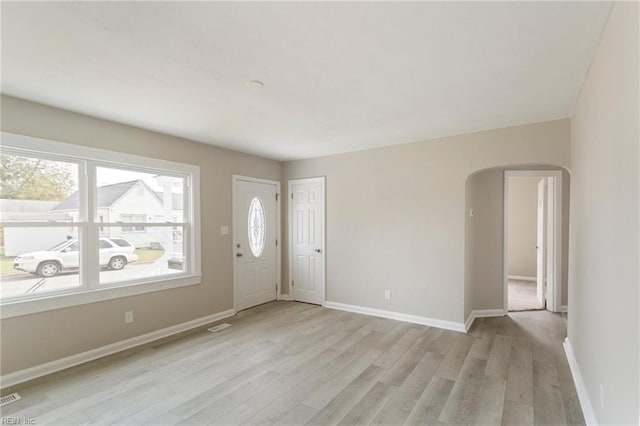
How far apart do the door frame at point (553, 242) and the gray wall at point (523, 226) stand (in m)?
2.64

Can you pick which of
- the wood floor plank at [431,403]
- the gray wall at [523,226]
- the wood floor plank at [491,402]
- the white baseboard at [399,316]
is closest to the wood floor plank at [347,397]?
the wood floor plank at [431,403]

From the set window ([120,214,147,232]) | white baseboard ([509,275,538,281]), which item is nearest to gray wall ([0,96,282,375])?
window ([120,214,147,232])

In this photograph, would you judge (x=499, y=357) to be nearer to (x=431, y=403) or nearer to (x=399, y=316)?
(x=431, y=403)

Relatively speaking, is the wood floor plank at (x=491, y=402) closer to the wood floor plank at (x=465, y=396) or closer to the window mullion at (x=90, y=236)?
the wood floor plank at (x=465, y=396)

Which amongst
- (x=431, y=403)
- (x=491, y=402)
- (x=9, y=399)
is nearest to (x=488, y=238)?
(x=491, y=402)

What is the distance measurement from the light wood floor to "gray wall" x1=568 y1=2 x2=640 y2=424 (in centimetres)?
61

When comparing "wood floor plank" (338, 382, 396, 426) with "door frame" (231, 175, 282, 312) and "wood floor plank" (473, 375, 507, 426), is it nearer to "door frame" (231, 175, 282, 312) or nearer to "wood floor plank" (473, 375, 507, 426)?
"wood floor plank" (473, 375, 507, 426)

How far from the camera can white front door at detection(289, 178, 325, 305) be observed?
17.3 feet

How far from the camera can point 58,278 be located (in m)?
3.03

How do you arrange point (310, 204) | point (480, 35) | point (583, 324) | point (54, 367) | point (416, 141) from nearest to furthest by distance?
point (480, 35), point (583, 324), point (54, 367), point (416, 141), point (310, 204)

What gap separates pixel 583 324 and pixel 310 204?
3.86 meters

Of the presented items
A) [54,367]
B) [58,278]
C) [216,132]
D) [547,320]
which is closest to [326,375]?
[54,367]

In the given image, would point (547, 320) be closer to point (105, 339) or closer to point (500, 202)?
point (500, 202)

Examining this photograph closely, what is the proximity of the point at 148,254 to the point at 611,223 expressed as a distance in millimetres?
4295
